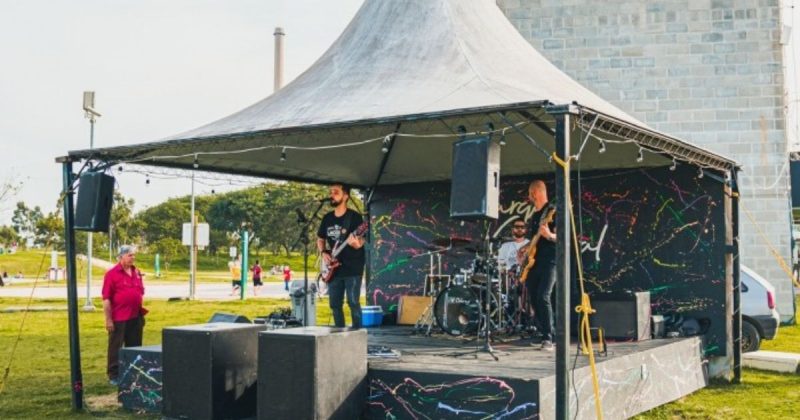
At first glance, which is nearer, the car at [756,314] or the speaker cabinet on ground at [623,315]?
the speaker cabinet on ground at [623,315]

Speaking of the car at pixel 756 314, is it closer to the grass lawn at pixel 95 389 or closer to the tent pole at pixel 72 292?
the grass lawn at pixel 95 389

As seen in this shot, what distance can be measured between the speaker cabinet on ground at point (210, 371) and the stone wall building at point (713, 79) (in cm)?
1223

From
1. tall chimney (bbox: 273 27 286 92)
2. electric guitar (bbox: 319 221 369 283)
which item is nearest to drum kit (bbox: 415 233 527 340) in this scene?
electric guitar (bbox: 319 221 369 283)

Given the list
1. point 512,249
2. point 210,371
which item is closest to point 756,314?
point 512,249

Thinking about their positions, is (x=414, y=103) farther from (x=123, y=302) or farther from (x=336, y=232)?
(x=123, y=302)

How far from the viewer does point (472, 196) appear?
553cm

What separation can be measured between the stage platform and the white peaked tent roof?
1.79 metres

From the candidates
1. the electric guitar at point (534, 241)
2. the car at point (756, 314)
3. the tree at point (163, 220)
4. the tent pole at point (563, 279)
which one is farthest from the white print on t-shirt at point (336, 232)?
the tree at point (163, 220)

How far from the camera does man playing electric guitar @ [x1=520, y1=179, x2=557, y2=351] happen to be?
7.53 meters

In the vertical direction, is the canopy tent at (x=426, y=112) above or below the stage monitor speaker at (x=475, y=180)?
above

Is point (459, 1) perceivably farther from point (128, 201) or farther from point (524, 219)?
point (128, 201)

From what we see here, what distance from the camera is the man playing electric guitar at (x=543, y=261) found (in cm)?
753

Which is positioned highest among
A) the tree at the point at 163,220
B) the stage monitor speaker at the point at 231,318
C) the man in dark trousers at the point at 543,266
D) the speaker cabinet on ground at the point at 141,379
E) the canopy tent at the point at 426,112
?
the tree at the point at 163,220

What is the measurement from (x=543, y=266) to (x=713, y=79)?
10413mm
